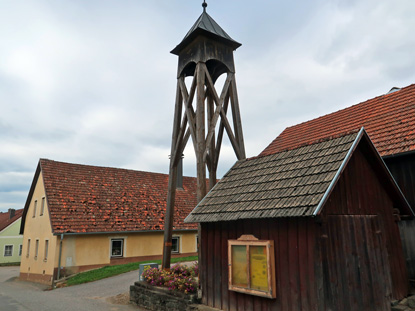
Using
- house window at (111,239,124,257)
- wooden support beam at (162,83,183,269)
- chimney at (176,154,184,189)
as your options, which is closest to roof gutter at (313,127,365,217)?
wooden support beam at (162,83,183,269)

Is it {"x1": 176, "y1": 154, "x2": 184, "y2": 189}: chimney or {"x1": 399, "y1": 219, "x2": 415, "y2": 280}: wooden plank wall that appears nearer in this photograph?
{"x1": 399, "y1": 219, "x2": 415, "y2": 280}: wooden plank wall

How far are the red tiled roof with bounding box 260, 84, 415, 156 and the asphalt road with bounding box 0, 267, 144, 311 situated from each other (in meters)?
7.59

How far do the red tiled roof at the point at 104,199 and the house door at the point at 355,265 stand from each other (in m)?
13.7

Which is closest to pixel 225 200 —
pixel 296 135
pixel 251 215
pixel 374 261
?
pixel 251 215

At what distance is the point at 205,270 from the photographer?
7.82m

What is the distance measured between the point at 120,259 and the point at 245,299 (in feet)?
41.7

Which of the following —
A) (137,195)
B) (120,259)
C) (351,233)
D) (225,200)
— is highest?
(137,195)

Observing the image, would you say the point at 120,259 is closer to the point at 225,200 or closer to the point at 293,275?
the point at 225,200

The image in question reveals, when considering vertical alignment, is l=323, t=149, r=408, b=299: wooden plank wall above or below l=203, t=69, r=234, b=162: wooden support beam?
below

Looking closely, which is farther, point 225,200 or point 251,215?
point 225,200

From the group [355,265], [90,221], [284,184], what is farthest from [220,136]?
[90,221]

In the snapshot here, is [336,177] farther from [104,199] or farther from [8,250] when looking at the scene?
[8,250]

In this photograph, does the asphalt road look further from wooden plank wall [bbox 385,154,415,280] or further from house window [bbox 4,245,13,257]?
house window [bbox 4,245,13,257]

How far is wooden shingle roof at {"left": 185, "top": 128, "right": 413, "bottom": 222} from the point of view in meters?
5.88
